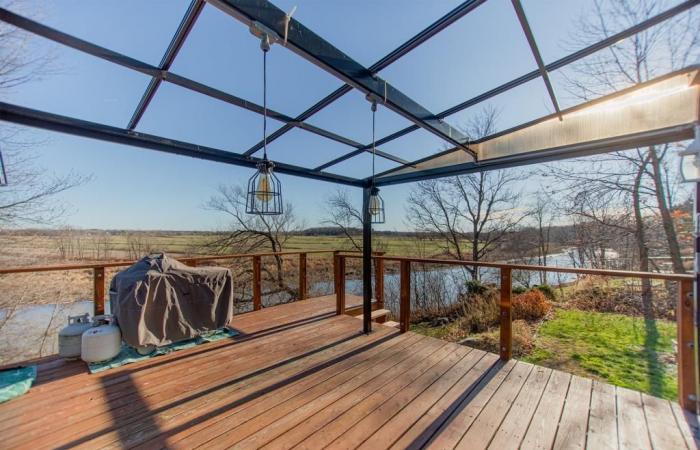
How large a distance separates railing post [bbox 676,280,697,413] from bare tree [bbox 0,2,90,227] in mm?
8173

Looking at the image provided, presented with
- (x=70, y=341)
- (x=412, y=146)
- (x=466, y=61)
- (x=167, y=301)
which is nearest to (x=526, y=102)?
(x=466, y=61)

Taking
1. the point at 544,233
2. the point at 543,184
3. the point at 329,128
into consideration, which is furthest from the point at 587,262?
the point at 329,128

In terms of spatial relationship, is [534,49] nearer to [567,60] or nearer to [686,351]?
[567,60]

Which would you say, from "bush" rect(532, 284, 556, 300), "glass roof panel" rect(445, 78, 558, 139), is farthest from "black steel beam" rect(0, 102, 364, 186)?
"bush" rect(532, 284, 556, 300)

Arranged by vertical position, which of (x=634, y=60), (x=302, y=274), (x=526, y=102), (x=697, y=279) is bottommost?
(x=302, y=274)

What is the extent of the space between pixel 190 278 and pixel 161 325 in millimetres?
578

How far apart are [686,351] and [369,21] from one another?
370 centimetres

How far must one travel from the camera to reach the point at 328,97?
259cm

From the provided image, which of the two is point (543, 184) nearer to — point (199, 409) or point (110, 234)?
point (199, 409)

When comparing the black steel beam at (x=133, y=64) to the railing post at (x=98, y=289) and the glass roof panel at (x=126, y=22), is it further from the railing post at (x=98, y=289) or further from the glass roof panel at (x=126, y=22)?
the railing post at (x=98, y=289)

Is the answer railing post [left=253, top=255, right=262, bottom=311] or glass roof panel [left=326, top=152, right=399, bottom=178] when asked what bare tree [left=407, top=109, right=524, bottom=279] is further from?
railing post [left=253, top=255, right=262, bottom=311]

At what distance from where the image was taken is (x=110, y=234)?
7.59 metres

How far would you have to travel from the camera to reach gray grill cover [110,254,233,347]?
2.92m

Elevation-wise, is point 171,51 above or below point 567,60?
below
